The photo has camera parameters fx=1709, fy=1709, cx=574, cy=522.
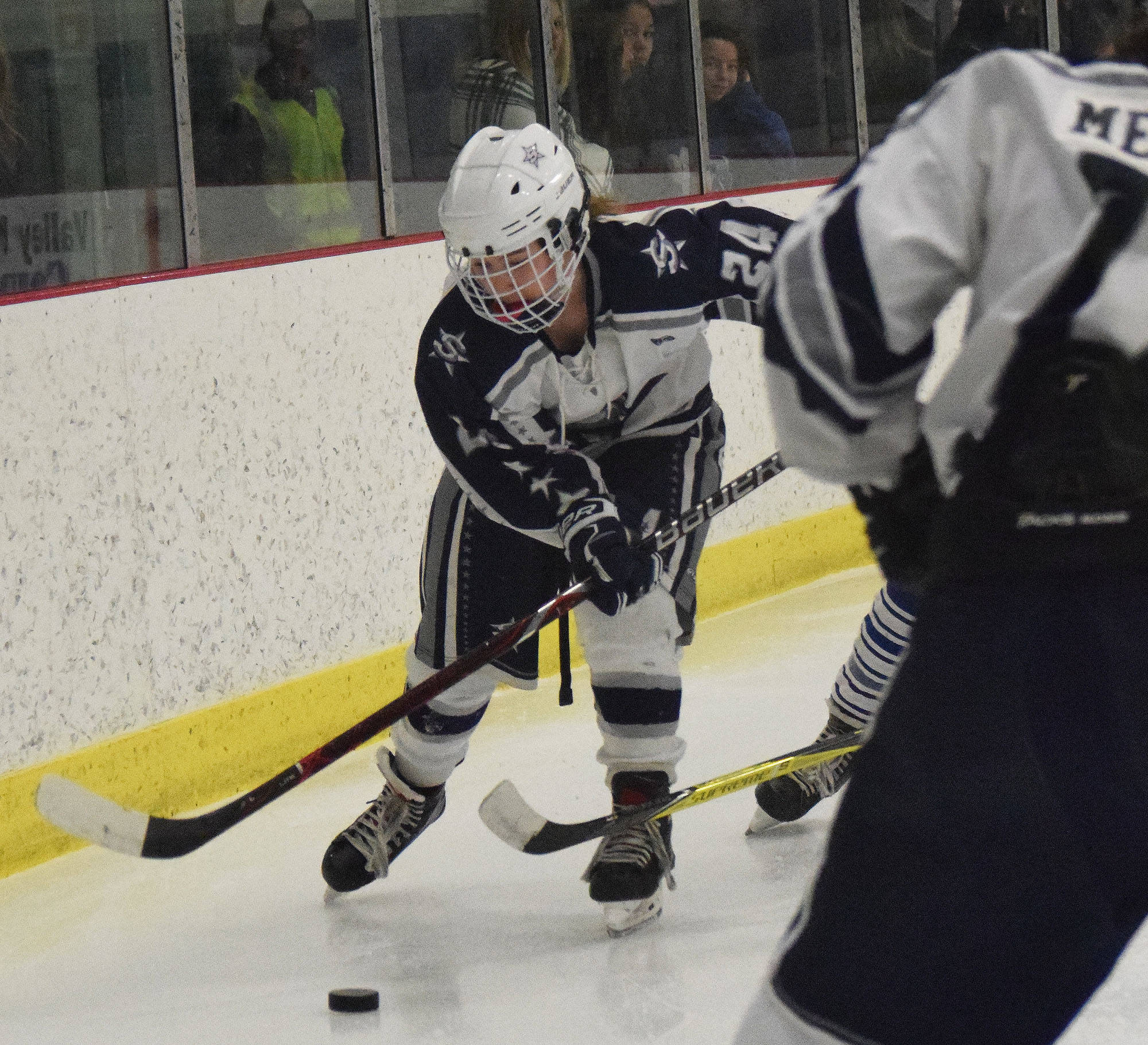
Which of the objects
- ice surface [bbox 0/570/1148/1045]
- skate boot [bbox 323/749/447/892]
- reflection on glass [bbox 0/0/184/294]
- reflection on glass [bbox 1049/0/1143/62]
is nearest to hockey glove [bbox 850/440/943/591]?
ice surface [bbox 0/570/1148/1045]

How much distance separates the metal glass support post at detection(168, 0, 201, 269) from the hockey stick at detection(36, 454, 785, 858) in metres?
1.12

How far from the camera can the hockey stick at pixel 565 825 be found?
215 cm

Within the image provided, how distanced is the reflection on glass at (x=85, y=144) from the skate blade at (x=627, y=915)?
1.33m

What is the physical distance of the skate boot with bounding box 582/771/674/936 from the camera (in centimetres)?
211

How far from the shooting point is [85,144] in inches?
111

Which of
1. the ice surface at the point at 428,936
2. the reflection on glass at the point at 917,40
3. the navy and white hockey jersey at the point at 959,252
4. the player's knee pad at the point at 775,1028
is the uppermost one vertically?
the reflection on glass at the point at 917,40

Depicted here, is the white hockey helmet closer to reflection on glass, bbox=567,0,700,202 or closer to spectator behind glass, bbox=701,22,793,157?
reflection on glass, bbox=567,0,700,202

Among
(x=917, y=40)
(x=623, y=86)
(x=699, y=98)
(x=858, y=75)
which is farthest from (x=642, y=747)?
(x=917, y=40)

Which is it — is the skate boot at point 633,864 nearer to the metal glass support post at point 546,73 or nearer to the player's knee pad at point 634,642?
the player's knee pad at point 634,642

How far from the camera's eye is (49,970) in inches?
84.0

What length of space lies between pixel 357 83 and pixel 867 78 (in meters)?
1.76

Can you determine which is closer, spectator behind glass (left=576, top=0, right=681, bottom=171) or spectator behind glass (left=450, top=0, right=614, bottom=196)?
spectator behind glass (left=450, top=0, right=614, bottom=196)

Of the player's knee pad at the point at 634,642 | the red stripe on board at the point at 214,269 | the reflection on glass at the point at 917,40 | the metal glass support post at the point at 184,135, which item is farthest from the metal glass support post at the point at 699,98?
the player's knee pad at the point at 634,642

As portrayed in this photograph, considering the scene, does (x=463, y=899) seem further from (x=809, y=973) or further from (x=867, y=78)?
(x=867, y=78)
